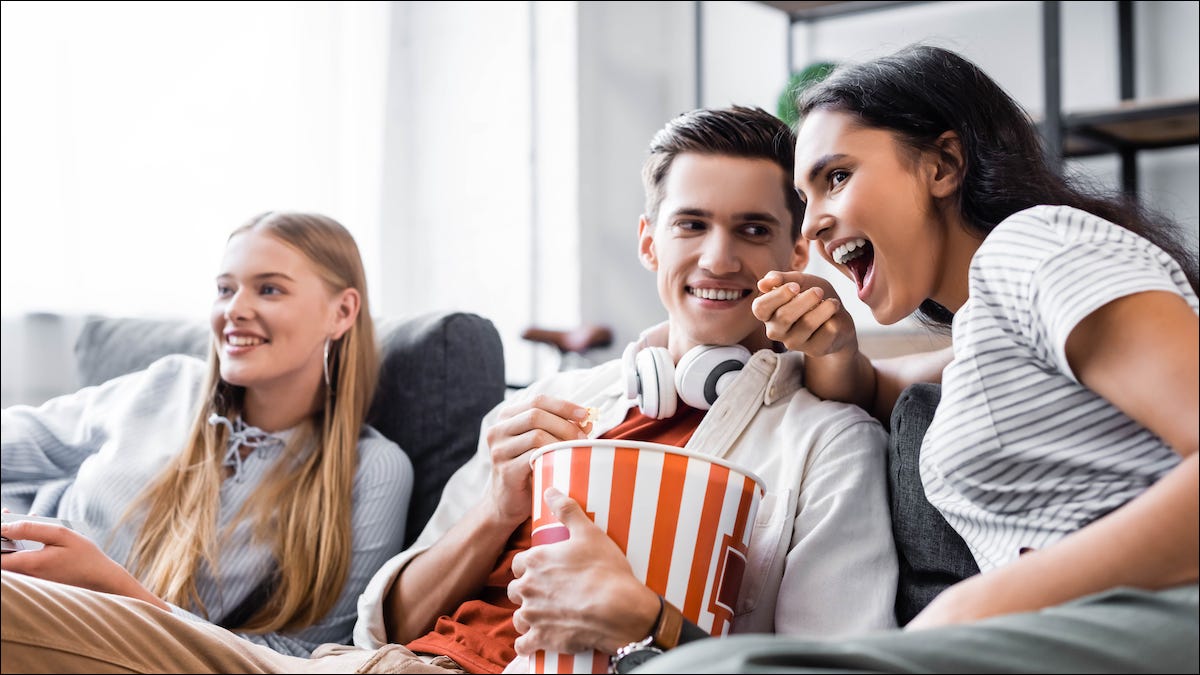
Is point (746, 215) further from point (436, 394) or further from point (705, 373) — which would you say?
point (436, 394)

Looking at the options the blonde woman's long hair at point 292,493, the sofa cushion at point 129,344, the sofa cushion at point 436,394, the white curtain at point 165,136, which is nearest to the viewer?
the blonde woman's long hair at point 292,493

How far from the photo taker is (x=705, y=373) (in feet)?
4.88

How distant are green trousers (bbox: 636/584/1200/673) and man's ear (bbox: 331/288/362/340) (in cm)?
127

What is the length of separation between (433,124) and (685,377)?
113 inches

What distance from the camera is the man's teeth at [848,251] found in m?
1.32

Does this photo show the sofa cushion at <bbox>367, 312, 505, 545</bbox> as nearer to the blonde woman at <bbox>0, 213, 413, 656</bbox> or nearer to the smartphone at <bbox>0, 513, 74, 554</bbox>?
the blonde woman at <bbox>0, 213, 413, 656</bbox>

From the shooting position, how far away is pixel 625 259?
4.36 metres

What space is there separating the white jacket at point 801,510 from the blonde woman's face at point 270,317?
55 centimetres

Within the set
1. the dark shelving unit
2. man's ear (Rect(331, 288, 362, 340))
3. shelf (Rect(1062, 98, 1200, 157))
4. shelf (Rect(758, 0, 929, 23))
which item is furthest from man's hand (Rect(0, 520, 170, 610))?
shelf (Rect(758, 0, 929, 23))

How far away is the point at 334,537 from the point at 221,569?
0.19 metres

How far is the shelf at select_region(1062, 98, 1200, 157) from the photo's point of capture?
9.66 ft

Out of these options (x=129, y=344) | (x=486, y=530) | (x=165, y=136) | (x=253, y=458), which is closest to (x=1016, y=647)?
(x=486, y=530)

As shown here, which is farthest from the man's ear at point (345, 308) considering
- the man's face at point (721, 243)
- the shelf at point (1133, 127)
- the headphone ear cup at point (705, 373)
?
the shelf at point (1133, 127)

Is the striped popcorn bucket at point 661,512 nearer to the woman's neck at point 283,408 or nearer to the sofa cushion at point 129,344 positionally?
the woman's neck at point 283,408
